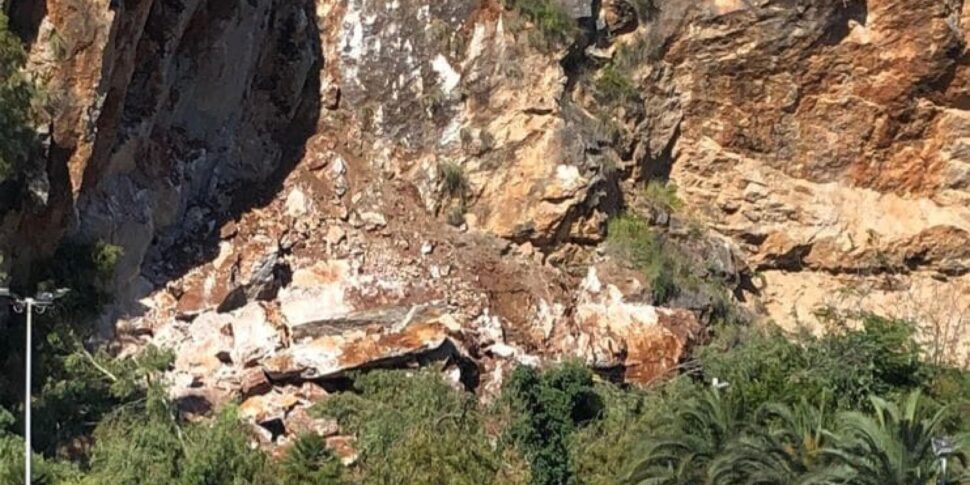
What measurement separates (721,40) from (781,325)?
6.27 metres

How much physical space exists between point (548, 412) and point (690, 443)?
3.61m

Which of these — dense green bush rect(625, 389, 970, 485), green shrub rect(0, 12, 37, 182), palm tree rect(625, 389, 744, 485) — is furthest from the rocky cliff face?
dense green bush rect(625, 389, 970, 485)

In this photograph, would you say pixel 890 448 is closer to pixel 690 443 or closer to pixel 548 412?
pixel 690 443

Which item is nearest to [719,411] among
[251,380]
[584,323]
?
[584,323]

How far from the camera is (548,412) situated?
31.9 metres

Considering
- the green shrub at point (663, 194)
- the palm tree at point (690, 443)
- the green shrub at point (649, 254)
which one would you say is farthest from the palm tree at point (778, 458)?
the green shrub at point (663, 194)

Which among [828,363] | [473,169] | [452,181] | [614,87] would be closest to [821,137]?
[614,87]

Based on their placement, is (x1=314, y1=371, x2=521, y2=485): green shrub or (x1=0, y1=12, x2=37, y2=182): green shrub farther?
(x1=314, y1=371, x2=521, y2=485): green shrub

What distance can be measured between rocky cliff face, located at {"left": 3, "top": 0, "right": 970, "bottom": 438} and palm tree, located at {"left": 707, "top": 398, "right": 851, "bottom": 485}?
517cm

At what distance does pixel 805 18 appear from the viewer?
127ft

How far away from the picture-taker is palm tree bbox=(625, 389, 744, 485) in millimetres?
28828

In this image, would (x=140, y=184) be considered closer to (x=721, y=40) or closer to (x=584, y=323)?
(x=584, y=323)

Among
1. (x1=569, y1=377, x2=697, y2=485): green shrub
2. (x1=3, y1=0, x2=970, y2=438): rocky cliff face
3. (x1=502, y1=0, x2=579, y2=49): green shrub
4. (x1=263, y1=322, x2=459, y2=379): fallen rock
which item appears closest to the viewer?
(x1=569, y1=377, x2=697, y2=485): green shrub

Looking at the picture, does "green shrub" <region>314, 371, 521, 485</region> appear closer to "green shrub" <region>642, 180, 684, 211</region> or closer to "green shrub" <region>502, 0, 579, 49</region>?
"green shrub" <region>642, 180, 684, 211</region>
